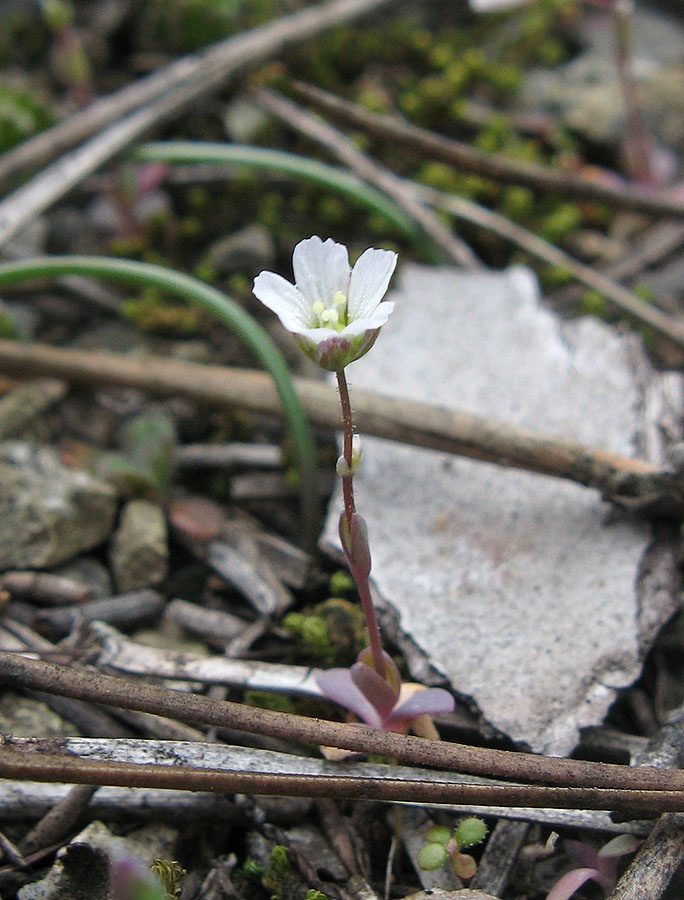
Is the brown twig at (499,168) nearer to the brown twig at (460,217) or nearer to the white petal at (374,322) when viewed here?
the brown twig at (460,217)

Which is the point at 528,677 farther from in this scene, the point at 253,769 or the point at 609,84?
the point at 609,84

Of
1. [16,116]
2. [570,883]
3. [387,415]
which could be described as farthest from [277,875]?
[16,116]

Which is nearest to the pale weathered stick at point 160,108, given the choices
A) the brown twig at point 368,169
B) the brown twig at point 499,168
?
the brown twig at point 368,169

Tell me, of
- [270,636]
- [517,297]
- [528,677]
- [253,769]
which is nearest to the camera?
[253,769]

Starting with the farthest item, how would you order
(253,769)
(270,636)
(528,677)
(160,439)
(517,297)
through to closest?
1. (517,297)
2. (160,439)
3. (270,636)
4. (528,677)
5. (253,769)

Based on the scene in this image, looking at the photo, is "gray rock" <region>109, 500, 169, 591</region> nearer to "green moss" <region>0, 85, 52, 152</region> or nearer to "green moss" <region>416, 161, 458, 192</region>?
"green moss" <region>0, 85, 52, 152</region>

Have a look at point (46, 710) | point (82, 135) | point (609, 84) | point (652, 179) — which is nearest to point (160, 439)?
point (46, 710)
